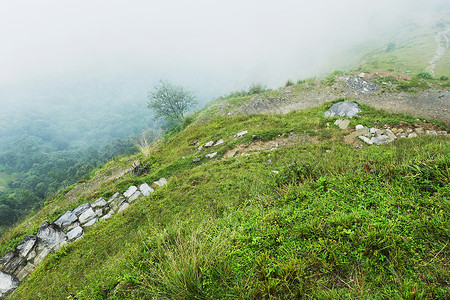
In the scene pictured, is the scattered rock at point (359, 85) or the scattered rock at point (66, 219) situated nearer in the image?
the scattered rock at point (66, 219)

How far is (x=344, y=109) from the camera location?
10.9 metres

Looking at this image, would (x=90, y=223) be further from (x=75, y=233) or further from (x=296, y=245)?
(x=296, y=245)

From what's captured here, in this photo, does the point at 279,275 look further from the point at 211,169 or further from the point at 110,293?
the point at 211,169

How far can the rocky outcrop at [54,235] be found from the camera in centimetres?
529

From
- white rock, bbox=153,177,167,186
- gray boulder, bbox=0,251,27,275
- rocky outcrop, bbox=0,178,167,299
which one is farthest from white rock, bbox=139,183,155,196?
gray boulder, bbox=0,251,27,275

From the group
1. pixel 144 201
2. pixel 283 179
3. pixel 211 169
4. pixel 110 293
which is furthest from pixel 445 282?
pixel 144 201

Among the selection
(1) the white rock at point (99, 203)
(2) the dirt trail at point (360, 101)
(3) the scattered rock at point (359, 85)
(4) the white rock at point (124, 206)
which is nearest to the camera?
(4) the white rock at point (124, 206)

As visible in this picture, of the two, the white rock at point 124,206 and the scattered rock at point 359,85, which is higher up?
the white rock at point 124,206

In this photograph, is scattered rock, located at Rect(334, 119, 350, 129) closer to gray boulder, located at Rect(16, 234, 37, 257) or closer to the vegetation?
gray boulder, located at Rect(16, 234, 37, 257)

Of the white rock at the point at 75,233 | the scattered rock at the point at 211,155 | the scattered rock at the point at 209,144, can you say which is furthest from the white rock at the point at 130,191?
the scattered rock at the point at 209,144

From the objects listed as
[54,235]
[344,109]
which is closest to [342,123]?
[344,109]

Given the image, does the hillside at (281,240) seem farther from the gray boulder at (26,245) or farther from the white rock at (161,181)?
the white rock at (161,181)

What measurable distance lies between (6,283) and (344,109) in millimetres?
16023

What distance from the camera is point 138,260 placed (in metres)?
2.93
